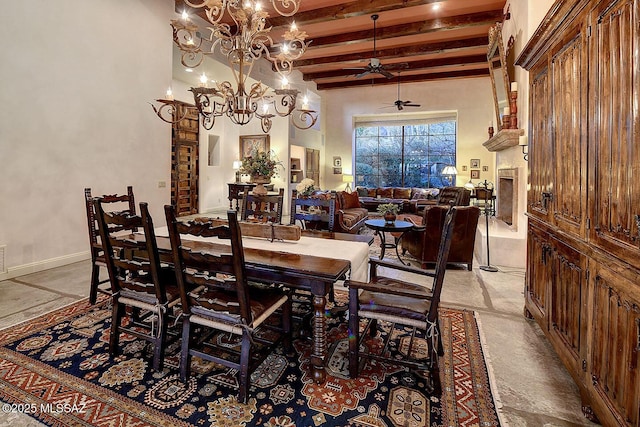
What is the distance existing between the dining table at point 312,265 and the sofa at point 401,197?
6.23m

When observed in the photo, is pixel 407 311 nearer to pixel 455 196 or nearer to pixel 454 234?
pixel 454 234

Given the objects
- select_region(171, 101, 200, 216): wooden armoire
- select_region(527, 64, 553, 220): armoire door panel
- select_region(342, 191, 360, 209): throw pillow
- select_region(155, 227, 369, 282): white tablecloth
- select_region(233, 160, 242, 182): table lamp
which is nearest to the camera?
select_region(155, 227, 369, 282): white tablecloth

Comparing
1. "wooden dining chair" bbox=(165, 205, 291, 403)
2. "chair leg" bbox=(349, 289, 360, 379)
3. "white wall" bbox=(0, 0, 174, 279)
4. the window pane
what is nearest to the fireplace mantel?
"chair leg" bbox=(349, 289, 360, 379)

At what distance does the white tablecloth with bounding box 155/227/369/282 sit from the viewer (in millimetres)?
2074

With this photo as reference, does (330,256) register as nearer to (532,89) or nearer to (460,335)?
(460,335)

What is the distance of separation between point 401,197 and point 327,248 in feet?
26.0

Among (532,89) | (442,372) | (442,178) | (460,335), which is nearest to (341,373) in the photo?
(442,372)

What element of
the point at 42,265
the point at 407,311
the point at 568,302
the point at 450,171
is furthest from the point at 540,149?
the point at 450,171

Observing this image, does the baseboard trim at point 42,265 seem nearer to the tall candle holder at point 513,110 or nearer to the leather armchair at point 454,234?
the leather armchair at point 454,234

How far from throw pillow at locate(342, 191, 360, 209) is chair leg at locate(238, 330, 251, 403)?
5.74m

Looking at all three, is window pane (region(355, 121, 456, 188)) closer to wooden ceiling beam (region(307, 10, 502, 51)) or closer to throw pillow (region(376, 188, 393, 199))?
throw pillow (region(376, 188, 393, 199))

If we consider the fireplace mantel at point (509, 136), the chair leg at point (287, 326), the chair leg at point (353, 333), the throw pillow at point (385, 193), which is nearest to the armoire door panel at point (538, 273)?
the chair leg at point (353, 333)

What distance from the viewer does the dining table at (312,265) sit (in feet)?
5.74

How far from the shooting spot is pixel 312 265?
1816 mm
